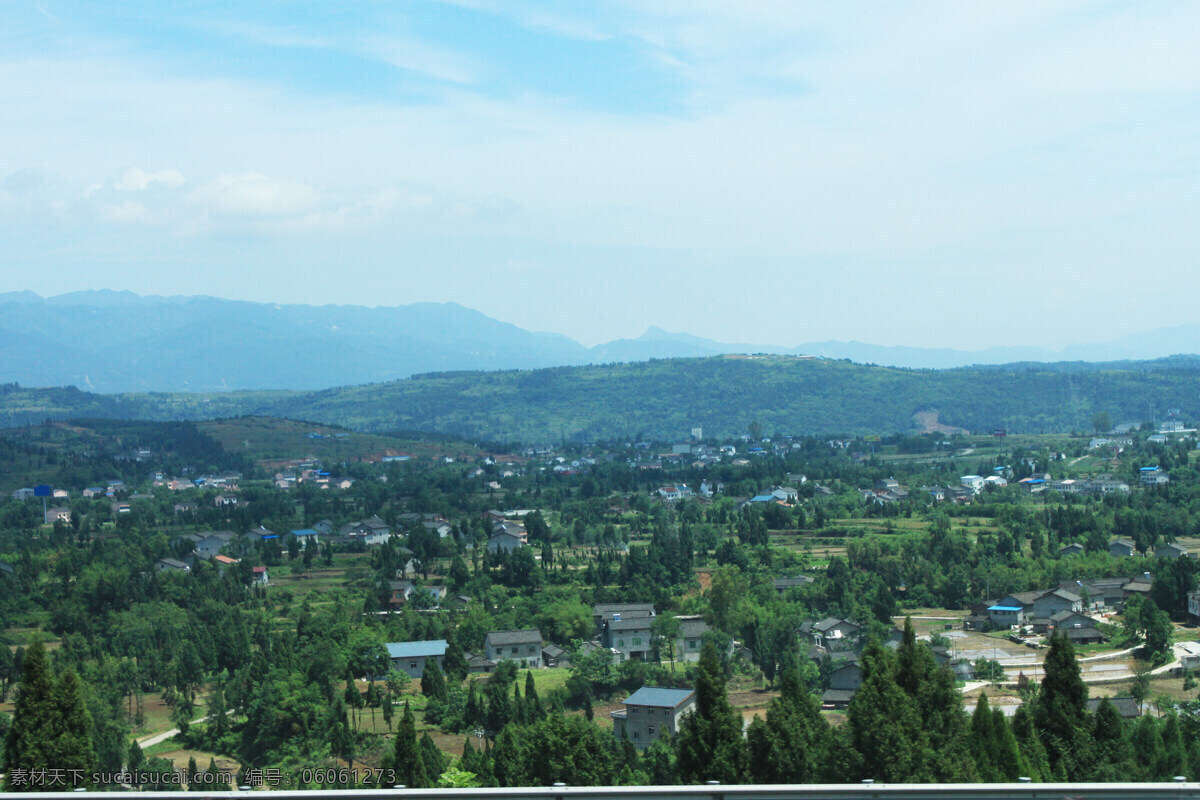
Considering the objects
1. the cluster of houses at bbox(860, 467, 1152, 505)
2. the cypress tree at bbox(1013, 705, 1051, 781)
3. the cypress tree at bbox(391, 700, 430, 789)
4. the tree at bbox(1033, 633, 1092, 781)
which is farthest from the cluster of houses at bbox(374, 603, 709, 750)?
the cluster of houses at bbox(860, 467, 1152, 505)

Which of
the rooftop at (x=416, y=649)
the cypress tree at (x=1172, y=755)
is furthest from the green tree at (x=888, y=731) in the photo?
the rooftop at (x=416, y=649)

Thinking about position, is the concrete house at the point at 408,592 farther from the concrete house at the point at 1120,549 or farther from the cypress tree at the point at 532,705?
the concrete house at the point at 1120,549

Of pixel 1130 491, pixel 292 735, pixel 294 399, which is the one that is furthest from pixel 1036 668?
pixel 294 399

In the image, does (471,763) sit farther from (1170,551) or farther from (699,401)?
(699,401)

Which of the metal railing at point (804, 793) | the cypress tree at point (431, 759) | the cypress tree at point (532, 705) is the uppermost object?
the metal railing at point (804, 793)

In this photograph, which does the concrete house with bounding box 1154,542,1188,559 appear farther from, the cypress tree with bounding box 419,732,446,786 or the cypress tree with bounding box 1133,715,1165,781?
the cypress tree with bounding box 419,732,446,786
